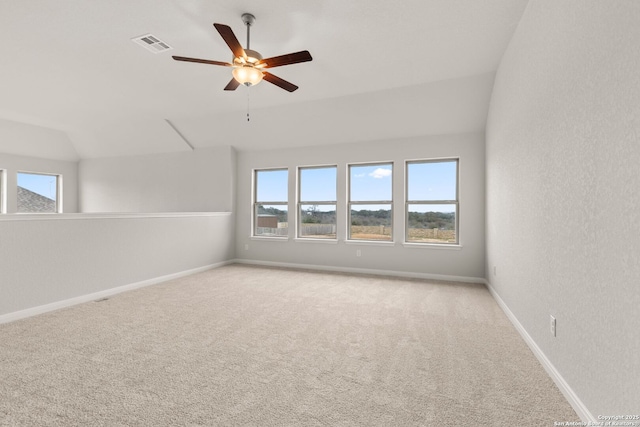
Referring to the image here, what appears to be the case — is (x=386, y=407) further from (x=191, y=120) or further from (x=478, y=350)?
(x=191, y=120)

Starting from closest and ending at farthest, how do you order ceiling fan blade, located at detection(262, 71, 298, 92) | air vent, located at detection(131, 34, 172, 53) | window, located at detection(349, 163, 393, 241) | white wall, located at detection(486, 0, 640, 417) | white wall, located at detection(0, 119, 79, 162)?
white wall, located at detection(486, 0, 640, 417), ceiling fan blade, located at detection(262, 71, 298, 92), air vent, located at detection(131, 34, 172, 53), window, located at detection(349, 163, 393, 241), white wall, located at detection(0, 119, 79, 162)

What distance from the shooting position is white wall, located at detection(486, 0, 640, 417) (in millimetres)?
1230

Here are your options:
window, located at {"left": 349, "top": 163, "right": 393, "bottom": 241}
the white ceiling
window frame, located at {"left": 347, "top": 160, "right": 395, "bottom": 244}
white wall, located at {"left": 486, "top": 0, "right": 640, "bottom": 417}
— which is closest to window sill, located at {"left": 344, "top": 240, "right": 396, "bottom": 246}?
window frame, located at {"left": 347, "top": 160, "right": 395, "bottom": 244}

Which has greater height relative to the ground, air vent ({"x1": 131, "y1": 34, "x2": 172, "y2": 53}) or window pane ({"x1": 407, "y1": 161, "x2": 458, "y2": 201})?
air vent ({"x1": 131, "y1": 34, "x2": 172, "y2": 53})

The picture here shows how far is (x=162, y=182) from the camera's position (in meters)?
6.46

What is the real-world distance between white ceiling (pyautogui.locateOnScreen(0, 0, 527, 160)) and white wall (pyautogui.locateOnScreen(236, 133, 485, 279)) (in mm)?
228

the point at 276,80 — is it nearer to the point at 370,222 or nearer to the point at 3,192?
the point at 370,222

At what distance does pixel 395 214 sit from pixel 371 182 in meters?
0.74

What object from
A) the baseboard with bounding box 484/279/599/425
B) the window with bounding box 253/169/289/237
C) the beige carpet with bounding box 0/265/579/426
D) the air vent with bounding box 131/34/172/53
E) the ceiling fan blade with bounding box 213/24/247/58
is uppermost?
the air vent with bounding box 131/34/172/53

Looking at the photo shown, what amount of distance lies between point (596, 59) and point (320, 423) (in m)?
2.31

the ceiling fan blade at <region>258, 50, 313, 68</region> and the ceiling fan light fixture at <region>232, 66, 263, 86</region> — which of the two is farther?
the ceiling fan light fixture at <region>232, 66, 263, 86</region>

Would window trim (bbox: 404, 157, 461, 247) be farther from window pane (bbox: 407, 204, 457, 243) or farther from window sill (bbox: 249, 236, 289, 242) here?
window sill (bbox: 249, 236, 289, 242)

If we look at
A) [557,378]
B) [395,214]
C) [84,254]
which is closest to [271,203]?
[395,214]

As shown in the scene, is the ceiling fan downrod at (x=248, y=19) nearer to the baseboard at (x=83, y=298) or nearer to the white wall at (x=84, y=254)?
the white wall at (x=84, y=254)
